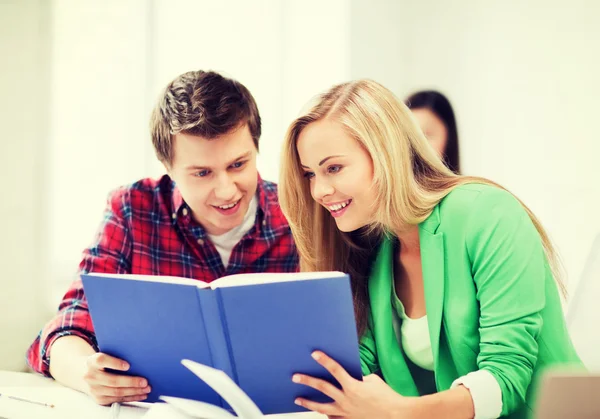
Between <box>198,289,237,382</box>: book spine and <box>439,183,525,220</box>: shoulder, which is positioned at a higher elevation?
<box>439,183,525,220</box>: shoulder

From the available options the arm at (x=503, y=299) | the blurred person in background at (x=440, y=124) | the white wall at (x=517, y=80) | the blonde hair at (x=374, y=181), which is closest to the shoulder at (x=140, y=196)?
the blonde hair at (x=374, y=181)

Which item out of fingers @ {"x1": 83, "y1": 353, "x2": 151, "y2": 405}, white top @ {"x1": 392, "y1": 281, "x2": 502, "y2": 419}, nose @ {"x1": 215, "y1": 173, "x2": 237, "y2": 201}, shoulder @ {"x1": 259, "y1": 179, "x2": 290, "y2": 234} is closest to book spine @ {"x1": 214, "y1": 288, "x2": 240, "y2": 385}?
fingers @ {"x1": 83, "y1": 353, "x2": 151, "y2": 405}

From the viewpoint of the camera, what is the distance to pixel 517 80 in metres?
2.22

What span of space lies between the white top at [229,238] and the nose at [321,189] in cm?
45

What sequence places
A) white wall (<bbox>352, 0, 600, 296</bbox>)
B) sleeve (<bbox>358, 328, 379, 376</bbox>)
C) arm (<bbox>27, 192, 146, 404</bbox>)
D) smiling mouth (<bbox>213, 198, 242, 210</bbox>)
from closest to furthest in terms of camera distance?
arm (<bbox>27, 192, 146, 404</bbox>) < sleeve (<bbox>358, 328, 379, 376</bbox>) < smiling mouth (<bbox>213, 198, 242, 210</bbox>) < white wall (<bbox>352, 0, 600, 296</bbox>)

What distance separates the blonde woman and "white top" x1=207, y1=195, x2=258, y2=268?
315 mm

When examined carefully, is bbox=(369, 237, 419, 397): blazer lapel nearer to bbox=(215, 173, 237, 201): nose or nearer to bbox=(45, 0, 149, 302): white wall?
bbox=(215, 173, 237, 201): nose

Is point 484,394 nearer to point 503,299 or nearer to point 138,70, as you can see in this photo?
point 503,299

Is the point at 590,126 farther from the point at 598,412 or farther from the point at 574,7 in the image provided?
the point at 598,412

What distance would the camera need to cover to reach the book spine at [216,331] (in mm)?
917

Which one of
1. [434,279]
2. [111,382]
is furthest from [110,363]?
[434,279]

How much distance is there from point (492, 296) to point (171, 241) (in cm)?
89

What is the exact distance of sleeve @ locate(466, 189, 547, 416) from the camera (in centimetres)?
102

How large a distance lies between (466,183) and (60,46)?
177 cm
